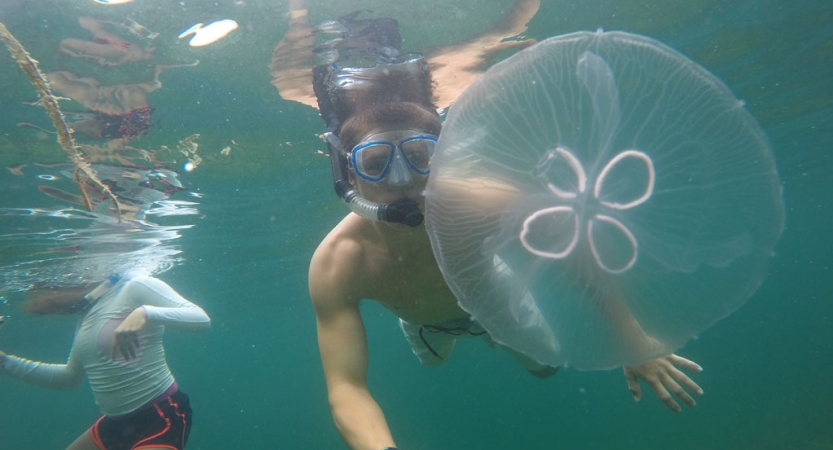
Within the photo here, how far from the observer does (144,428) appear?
5.66 metres

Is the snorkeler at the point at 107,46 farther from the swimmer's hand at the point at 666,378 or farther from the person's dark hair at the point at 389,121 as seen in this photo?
the swimmer's hand at the point at 666,378

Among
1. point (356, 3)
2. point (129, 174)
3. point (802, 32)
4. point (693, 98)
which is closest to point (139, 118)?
point (129, 174)

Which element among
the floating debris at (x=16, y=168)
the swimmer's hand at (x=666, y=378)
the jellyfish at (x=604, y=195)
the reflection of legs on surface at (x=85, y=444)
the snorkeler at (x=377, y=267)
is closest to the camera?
the jellyfish at (x=604, y=195)

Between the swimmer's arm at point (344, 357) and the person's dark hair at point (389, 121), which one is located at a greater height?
the person's dark hair at point (389, 121)

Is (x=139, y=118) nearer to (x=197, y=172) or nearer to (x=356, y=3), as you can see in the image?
(x=197, y=172)

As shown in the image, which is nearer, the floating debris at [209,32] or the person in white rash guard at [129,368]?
the person in white rash guard at [129,368]

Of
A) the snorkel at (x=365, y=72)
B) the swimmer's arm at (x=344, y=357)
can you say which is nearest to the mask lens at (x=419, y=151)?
the swimmer's arm at (x=344, y=357)

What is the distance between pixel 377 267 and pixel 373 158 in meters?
0.90

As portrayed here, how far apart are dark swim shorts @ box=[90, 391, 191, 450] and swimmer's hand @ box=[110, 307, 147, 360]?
79cm

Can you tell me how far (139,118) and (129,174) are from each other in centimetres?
232

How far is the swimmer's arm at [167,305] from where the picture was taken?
227 inches

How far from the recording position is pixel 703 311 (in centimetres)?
249

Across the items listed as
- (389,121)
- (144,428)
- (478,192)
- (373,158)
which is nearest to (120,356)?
(144,428)

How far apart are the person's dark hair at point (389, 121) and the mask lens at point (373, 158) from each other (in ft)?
0.69
